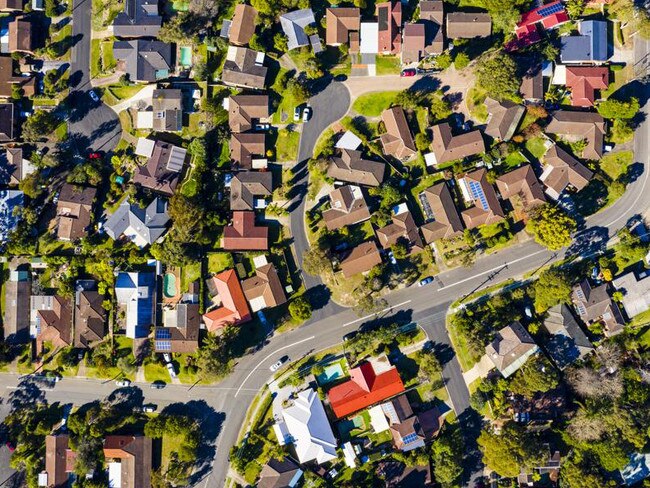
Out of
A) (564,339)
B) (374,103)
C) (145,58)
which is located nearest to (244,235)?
(374,103)

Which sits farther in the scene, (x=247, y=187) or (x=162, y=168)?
(x=162, y=168)

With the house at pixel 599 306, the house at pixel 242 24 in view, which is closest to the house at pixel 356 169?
the house at pixel 242 24

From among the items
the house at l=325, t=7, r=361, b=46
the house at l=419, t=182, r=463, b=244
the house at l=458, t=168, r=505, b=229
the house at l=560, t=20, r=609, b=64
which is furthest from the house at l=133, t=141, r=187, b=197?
the house at l=560, t=20, r=609, b=64

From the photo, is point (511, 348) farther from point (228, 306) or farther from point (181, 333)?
point (181, 333)

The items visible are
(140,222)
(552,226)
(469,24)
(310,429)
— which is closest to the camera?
(552,226)

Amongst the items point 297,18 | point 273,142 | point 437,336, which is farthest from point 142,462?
point 297,18

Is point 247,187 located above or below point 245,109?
below
